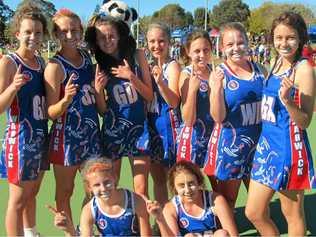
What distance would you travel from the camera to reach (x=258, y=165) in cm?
344

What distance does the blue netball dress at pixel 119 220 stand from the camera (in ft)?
11.4

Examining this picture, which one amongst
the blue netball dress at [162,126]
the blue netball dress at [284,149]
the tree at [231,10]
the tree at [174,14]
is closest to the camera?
the blue netball dress at [284,149]

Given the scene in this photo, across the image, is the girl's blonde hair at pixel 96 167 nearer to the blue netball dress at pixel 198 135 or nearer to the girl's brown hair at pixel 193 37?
the blue netball dress at pixel 198 135

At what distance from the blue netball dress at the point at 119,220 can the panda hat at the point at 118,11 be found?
151cm

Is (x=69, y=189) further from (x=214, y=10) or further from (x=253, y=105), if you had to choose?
(x=214, y=10)

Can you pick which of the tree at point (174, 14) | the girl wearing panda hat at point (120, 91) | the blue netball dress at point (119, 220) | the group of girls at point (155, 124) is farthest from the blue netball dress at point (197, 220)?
the tree at point (174, 14)

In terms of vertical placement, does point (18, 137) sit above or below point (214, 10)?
below

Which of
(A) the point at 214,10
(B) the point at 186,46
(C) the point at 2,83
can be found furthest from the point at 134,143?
(A) the point at 214,10

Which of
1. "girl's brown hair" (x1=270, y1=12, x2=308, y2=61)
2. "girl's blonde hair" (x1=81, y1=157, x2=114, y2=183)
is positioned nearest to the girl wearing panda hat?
"girl's blonde hair" (x1=81, y1=157, x2=114, y2=183)

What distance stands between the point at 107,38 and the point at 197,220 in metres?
1.49

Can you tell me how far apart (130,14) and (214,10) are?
7551 cm

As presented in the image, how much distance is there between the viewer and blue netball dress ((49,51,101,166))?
12.6 ft

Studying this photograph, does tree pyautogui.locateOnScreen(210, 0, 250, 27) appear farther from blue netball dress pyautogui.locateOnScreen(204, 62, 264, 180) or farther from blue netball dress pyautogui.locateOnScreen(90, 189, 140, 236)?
blue netball dress pyautogui.locateOnScreen(90, 189, 140, 236)

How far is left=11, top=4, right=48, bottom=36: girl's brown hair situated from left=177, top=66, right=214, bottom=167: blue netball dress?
112 cm
